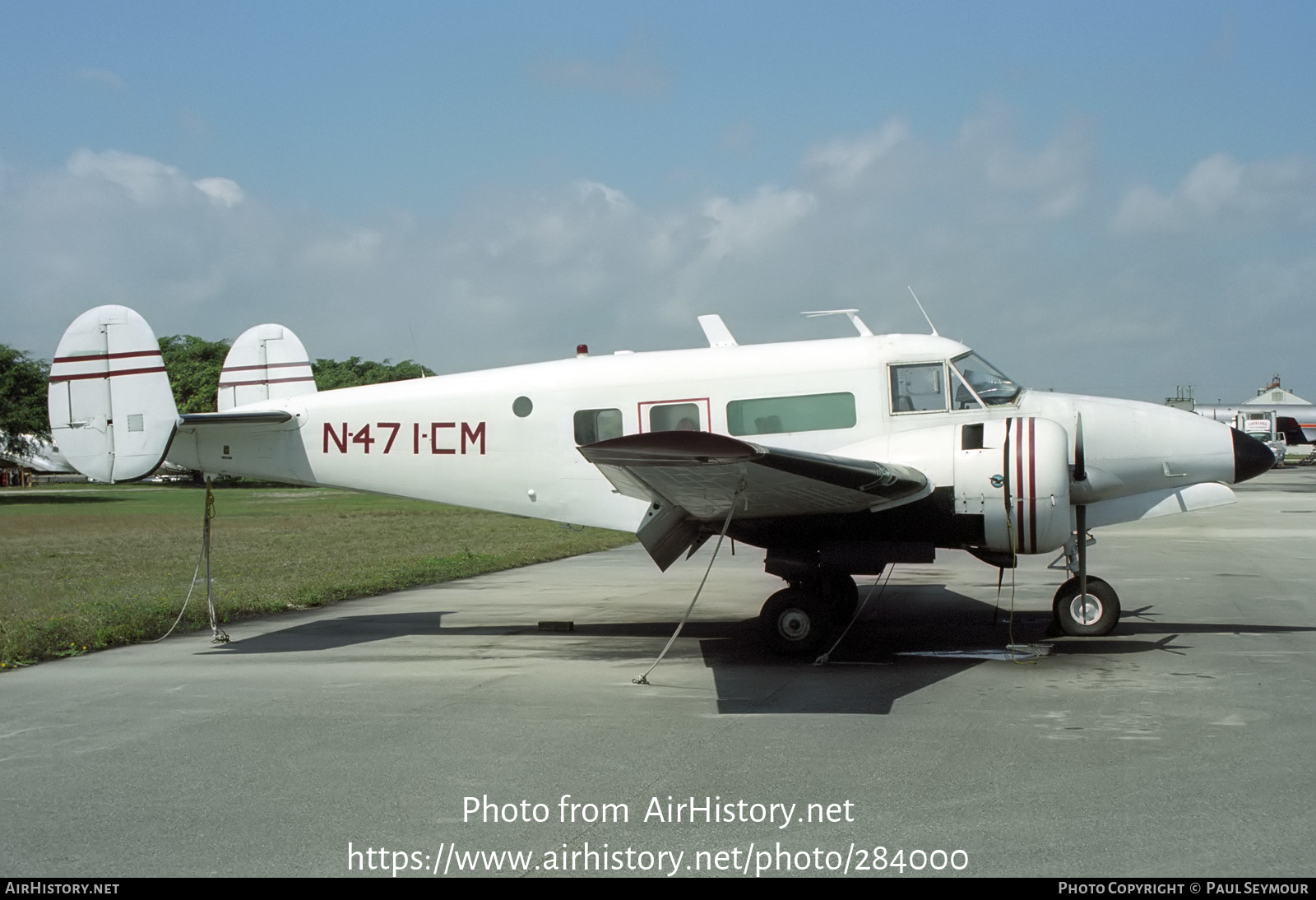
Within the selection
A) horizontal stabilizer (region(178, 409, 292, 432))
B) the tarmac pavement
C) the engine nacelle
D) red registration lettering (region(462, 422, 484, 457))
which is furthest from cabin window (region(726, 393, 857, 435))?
horizontal stabilizer (region(178, 409, 292, 432))

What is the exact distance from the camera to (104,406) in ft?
37.1

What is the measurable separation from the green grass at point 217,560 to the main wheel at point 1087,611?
32.4ft

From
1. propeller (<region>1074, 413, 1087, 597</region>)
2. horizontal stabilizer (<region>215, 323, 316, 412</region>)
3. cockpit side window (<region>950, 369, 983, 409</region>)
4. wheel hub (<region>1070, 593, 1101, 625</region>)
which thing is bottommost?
wheel hub (<region>1070, 593, 1101, 625</region>)

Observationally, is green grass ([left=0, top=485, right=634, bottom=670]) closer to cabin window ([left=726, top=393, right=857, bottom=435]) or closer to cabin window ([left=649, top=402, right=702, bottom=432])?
cabin window ([left=649, top=402, right=702, bottom=432])

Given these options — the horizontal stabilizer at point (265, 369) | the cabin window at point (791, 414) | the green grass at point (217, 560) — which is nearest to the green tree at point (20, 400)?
the green grass at point (217, 560)

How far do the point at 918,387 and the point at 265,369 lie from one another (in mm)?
7937

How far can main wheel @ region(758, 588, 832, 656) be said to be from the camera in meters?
9.96

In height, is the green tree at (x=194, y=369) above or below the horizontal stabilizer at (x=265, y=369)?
above

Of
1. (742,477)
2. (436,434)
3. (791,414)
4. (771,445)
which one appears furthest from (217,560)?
(742,477)

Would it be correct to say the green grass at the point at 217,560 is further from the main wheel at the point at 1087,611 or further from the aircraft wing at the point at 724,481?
the main wheel at the point at 1087,611

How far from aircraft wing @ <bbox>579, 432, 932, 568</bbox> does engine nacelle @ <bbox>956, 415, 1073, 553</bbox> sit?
0.43 metres

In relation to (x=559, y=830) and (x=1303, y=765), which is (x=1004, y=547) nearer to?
(x=1303, y=765)

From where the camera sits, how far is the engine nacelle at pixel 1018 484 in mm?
9461
